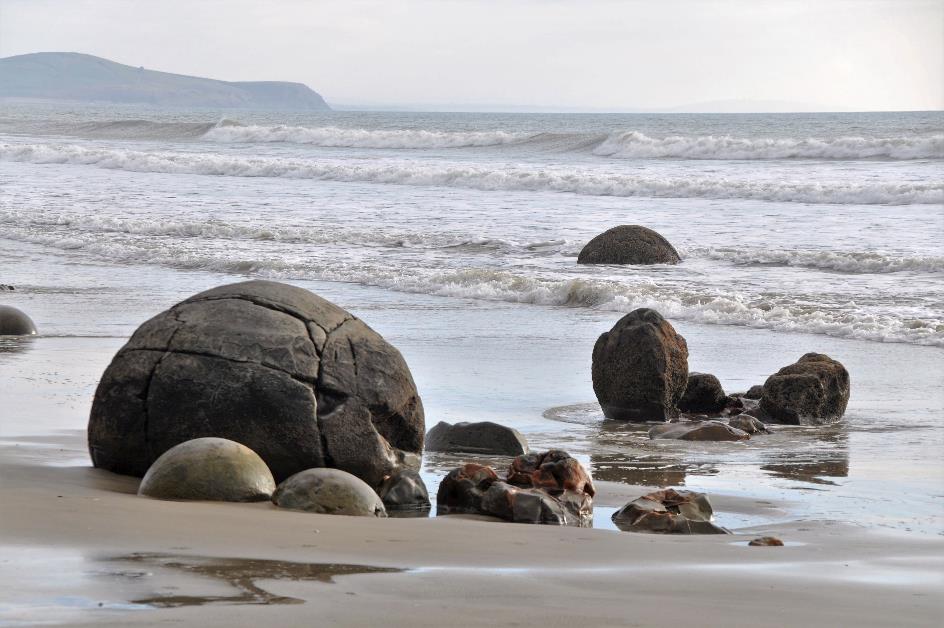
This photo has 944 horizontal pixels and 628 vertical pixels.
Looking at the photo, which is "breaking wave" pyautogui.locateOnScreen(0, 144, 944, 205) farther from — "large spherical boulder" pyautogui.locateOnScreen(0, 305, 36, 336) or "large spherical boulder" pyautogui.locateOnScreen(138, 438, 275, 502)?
"large spherical boulder" pyautogui.locateOnScreen(138, 438, 275, 502)

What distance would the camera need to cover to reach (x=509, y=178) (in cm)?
3375

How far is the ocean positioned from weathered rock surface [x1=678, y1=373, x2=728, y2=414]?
670mm

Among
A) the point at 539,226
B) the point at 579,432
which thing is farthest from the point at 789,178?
the point at 579,432

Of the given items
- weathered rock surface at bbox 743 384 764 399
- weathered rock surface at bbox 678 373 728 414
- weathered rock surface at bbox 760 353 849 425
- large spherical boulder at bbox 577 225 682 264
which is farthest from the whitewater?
weathered rock surface at bbox 678 373 728 414

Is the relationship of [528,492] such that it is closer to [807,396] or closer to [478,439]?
[478,439]

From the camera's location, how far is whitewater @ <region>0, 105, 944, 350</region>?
14703 mm

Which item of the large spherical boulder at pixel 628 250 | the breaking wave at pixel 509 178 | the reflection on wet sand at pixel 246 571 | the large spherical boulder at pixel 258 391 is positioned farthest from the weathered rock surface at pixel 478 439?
the breaking wave at pixel 509 178

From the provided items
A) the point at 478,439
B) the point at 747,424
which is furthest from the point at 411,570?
the point at 747,424

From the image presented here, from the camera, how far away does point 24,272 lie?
17.1 metres

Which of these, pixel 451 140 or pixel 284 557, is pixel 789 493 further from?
pixel 451 140

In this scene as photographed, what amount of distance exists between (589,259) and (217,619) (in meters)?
14.9

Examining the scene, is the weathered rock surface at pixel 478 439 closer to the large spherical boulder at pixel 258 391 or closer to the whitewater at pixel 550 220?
the large spherical boulder at pixel 258 391

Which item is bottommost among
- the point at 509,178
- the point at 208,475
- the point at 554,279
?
the point at 208,475

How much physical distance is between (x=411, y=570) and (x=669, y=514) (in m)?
1.57
